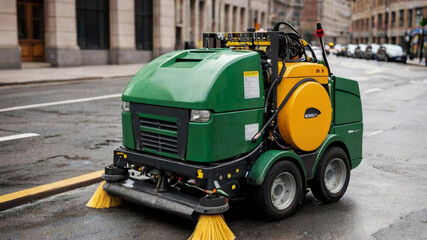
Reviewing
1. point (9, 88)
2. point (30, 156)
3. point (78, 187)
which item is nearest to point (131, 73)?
point (9, 88)

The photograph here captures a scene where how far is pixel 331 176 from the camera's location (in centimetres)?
598

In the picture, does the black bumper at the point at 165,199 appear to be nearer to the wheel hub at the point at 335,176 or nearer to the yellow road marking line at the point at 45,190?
the yellow road marking line at the point at 45,190

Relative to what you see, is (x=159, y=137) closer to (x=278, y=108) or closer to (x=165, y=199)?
(x=165, y=199)

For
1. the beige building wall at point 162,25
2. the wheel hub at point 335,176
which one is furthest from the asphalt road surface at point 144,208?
the beige building wall at point 162,25

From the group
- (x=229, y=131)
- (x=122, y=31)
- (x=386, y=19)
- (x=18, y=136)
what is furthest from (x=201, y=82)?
(x=386, y=19)

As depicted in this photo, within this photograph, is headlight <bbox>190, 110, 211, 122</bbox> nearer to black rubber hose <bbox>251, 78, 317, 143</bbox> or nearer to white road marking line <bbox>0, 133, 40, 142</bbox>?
black rubber hose <bbox>251, 78, 317, 143</bbox>

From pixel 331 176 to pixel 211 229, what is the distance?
6.85 feet

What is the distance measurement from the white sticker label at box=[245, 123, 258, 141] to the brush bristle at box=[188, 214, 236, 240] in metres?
0.85

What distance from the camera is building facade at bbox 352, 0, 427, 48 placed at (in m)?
71.6

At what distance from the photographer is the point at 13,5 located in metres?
24.3

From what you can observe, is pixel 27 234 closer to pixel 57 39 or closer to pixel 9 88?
pixel 9 88

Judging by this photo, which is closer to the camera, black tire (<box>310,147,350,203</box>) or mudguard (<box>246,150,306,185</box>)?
mudguard (<box>246,150,306,185</box>)

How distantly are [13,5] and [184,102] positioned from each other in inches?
881

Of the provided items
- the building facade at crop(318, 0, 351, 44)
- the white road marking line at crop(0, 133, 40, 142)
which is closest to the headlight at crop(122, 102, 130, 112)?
the white road marking line at crop(0, 133, 40, 142)
